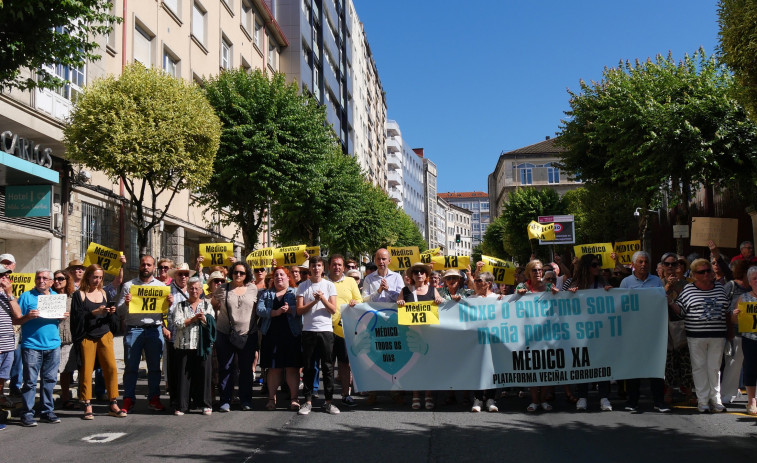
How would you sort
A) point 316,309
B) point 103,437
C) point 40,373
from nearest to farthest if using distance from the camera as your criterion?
point 103,437, point 40,373, point 316,309

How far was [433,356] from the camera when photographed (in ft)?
31.2

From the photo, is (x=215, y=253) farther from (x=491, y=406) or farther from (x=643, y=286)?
(x=643, y=286)

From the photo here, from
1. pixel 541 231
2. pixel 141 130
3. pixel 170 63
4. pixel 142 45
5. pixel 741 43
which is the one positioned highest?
pixel 170 63

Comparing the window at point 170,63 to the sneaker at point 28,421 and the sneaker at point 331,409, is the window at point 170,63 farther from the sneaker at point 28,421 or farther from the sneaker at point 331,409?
the sneaker at point 331,409

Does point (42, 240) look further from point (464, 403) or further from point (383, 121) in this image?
point (383, 121)

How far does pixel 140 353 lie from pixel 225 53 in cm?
2631

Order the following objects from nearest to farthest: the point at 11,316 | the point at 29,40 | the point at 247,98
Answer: the point at 11,316, the point at 29,40, the point at 247,98

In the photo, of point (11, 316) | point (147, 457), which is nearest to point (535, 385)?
point (147, 457)

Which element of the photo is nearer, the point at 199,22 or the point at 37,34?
the point at 37,34

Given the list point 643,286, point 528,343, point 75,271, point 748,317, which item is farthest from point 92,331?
point 748,317

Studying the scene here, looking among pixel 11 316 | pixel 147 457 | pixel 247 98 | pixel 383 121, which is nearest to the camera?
pixel 147 457

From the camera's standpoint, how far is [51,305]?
8781 mm

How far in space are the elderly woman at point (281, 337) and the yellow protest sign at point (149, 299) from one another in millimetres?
1173

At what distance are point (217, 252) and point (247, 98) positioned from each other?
10961mm
